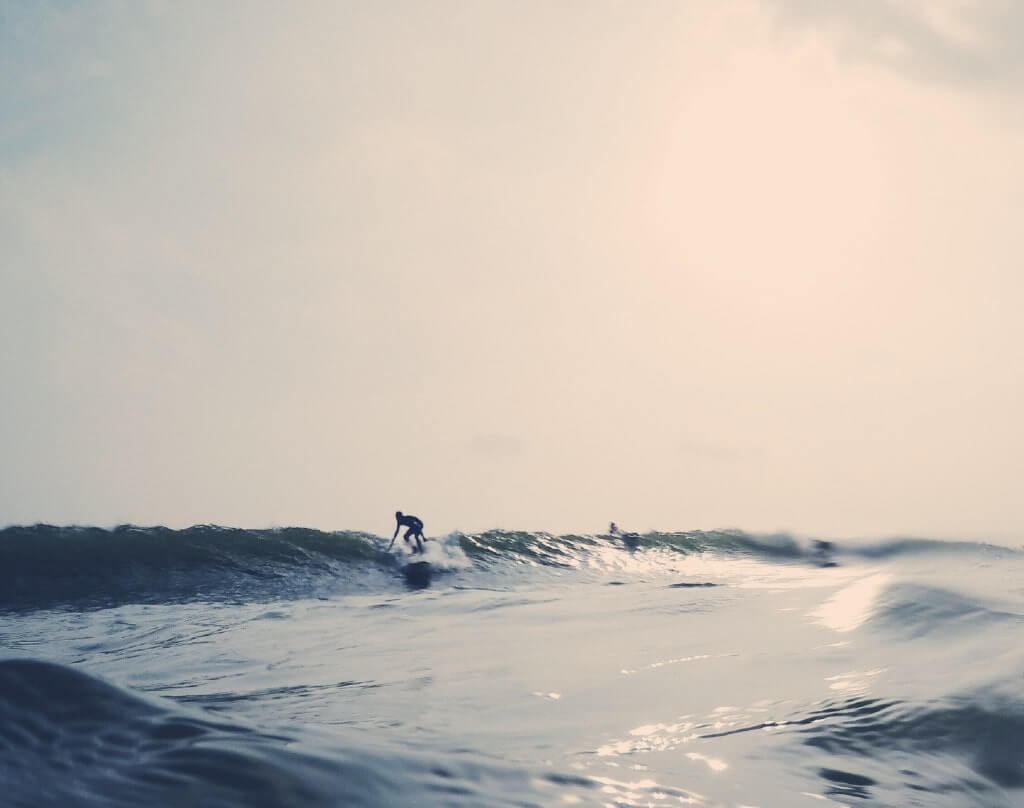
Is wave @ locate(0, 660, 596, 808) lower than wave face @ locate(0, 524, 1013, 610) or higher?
lower

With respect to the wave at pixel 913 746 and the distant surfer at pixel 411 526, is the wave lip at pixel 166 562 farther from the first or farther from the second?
the wave at pixel 913 746

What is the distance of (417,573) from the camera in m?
16.4

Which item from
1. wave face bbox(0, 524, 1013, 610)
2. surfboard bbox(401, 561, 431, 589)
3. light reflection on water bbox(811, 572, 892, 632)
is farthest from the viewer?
surfboard bbox(401, 561, 431, 589)

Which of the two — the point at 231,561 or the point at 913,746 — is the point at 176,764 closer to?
the point at 913,746

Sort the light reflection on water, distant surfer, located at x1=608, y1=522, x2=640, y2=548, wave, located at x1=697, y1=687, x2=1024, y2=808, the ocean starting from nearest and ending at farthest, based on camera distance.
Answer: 1. the ocean
2. wave, located at x1=697, y1=687, x2=1024, y2=808
3. the light reflection on water
4. distant surfer, located at x1=608, y1=522, x2=640, y2=548

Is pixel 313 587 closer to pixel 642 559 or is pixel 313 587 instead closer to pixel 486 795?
pixel 642 559

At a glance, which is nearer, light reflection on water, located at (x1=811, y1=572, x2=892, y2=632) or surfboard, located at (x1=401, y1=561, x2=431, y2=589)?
light reflection on water, located at (x1=811, y1=572, x2=892, y2=632)

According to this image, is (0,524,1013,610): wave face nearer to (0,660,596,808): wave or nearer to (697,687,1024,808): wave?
(0,660,596,808): wave

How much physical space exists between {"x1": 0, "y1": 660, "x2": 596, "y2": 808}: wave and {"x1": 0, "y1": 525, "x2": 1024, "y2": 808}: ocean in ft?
0.04

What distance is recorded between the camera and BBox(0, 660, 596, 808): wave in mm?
2941

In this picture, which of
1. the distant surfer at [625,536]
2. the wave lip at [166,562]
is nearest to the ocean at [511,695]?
the wave lip at [166,562]

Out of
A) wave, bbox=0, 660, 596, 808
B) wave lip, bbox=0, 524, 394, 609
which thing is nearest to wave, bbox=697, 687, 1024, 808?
wave, bbox=0, 660, 596, 808

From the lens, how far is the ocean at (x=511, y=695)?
3.33 metres

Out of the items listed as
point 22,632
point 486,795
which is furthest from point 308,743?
point 22,632
